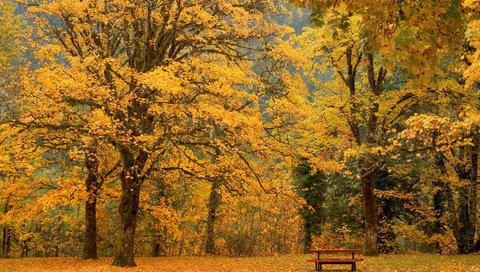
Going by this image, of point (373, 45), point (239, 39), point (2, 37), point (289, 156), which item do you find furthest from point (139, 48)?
point (373, 45)

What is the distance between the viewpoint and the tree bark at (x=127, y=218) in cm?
1561

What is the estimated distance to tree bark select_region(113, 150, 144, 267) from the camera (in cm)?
1561

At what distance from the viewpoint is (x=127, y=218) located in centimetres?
1588

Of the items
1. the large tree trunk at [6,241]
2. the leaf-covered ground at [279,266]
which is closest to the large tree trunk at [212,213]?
the leaf-covered ground at [279,266]

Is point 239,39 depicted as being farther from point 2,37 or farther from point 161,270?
point 2,37

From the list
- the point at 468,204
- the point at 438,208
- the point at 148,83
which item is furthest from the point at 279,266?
the point at 438,208

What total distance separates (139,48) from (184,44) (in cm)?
172

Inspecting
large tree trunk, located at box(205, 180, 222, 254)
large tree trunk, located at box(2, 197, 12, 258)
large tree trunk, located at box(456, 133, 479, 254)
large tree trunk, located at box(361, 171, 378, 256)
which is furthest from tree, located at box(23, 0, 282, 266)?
large tree trunk, located at box(2, 197, 12, 258)

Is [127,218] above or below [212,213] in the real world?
below

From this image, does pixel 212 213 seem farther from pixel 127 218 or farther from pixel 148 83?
pixel 148 83

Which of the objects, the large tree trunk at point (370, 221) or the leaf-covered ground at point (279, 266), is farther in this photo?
the large tree trunk at point (370, 221)

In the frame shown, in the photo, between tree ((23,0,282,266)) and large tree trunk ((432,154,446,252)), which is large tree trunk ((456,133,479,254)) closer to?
large tree trunk ((432,154,446,252))

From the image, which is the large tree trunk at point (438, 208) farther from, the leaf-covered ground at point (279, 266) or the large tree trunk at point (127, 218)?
the large tree trunk at point (127, 218)

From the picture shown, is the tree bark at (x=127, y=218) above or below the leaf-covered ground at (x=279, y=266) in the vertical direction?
above
